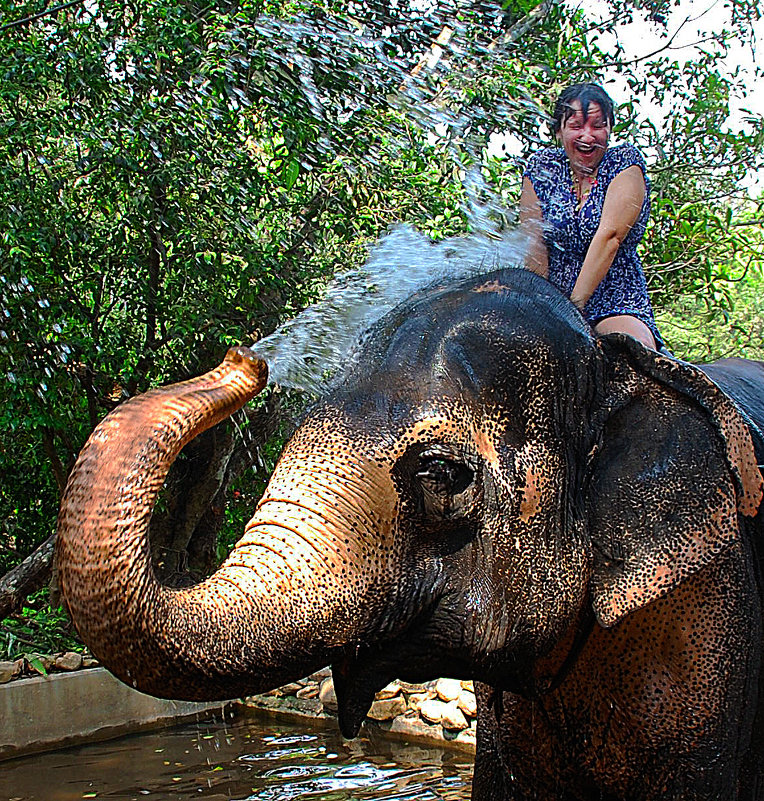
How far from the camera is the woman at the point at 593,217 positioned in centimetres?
304

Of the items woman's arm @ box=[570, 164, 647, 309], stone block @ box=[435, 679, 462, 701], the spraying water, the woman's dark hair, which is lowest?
stone block @ box=[435, 679, 462, 701]

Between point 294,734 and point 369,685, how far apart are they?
16.0 feet

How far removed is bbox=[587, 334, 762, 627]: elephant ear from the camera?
234cm

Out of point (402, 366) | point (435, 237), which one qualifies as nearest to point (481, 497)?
point (402, 366)

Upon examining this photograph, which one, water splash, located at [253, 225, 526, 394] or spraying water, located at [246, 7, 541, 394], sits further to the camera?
spraying water, located at [246, 7, 541, 394]

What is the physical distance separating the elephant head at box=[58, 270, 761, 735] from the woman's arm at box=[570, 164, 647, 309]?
1.28ft

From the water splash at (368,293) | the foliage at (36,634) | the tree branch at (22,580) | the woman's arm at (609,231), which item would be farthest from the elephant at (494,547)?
the foliage at (36,634)

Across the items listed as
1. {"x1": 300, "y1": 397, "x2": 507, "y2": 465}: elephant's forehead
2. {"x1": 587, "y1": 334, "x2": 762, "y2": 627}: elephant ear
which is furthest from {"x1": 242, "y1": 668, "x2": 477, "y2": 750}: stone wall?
{"x1": 300, "y1": 397, "x2": 507, "y2": 465}: elephant's forehead

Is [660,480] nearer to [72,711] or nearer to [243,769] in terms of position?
[243,769]

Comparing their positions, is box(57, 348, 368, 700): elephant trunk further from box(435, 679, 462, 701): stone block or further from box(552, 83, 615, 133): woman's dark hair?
box(435, 679, 462, 701): stone block

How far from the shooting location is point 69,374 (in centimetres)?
670

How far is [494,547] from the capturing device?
2.25 metres

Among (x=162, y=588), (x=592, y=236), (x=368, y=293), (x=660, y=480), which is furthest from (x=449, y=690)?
(x=162, y=588)

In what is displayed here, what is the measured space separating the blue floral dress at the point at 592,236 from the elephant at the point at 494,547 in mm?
513
